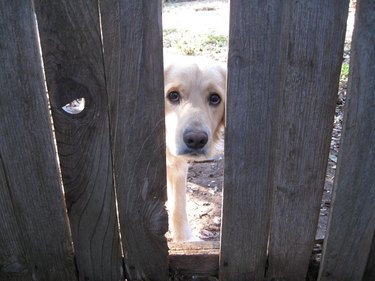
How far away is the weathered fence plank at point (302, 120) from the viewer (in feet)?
5.21

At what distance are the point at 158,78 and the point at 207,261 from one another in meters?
1.06

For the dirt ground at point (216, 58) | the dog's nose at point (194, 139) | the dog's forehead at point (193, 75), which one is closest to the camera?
the dog's nose at point (194, 139)

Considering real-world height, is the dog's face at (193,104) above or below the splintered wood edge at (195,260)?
above

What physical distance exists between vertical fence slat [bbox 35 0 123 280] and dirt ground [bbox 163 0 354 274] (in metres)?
1.16

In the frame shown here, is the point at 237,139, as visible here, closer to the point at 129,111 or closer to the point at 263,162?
the point at 263,162

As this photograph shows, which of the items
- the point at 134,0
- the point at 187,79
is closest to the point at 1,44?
the point at 134,0

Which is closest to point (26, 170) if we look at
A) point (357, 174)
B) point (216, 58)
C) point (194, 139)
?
point (194, 139)

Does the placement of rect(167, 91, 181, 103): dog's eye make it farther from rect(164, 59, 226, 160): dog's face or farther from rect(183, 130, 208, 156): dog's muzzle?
rect(183, 130, 208, 156): dog's muzzle

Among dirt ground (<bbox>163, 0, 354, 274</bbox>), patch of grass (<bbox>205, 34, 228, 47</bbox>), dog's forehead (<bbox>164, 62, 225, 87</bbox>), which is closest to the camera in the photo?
dog's forehead (<bbox>164, 62, 225, 87</bbox>)

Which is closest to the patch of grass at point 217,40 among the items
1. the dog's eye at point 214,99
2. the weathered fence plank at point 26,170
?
the dog's eye at point 214,99

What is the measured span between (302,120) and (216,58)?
5.07 m

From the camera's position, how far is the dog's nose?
2.80 m

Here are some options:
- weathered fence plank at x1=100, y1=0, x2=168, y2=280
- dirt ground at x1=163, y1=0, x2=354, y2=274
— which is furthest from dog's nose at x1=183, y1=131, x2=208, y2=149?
weathered fence plank at x1=100, y1=0, x2=168, y2=280

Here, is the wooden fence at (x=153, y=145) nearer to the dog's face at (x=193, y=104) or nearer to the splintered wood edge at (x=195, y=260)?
the splintered wood edge at (x=195, y=260)
